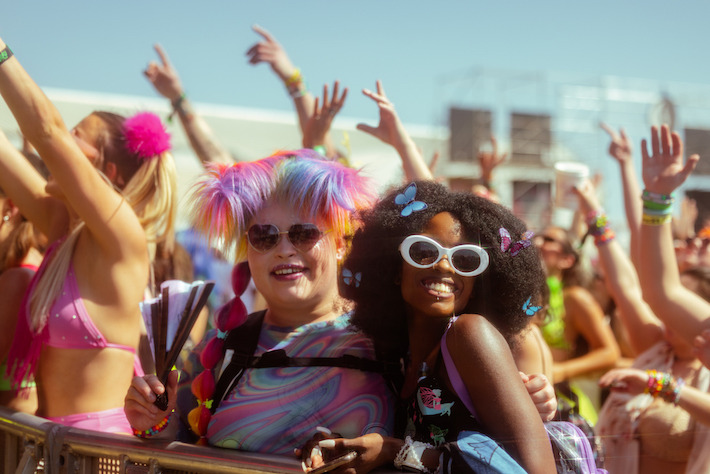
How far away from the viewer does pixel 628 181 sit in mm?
3178

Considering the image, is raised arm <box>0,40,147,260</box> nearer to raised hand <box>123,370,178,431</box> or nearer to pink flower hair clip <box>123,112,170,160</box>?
pink flower hair clip <box>123,112,170,160</box>

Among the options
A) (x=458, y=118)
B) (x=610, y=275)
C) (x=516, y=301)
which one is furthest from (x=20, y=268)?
(x=458, y=118)

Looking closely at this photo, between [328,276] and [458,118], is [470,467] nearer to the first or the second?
[328,276]

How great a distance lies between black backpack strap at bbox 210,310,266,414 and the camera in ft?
5.79

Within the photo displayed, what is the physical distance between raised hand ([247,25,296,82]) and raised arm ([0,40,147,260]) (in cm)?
137

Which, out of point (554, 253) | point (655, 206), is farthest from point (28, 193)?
point (554, 253)

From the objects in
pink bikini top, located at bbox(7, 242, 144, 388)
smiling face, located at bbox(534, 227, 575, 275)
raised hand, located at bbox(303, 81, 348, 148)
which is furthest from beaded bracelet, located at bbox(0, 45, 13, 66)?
smiling face, located at bbox(534, 227, 575, 275)

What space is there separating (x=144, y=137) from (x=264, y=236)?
3.11 ft

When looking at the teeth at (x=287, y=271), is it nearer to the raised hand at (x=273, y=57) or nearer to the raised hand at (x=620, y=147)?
the raised hand at (x=273, y=57)

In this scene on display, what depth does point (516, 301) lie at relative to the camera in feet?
4.99

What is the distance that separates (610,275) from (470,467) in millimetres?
1886

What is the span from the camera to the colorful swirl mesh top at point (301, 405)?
1.64 m

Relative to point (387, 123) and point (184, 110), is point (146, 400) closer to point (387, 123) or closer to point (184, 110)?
point (387, 123)

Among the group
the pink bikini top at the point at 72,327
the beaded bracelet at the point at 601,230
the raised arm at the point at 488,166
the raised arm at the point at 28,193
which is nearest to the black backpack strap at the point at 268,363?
the pink bikini top at the point at 72,327
